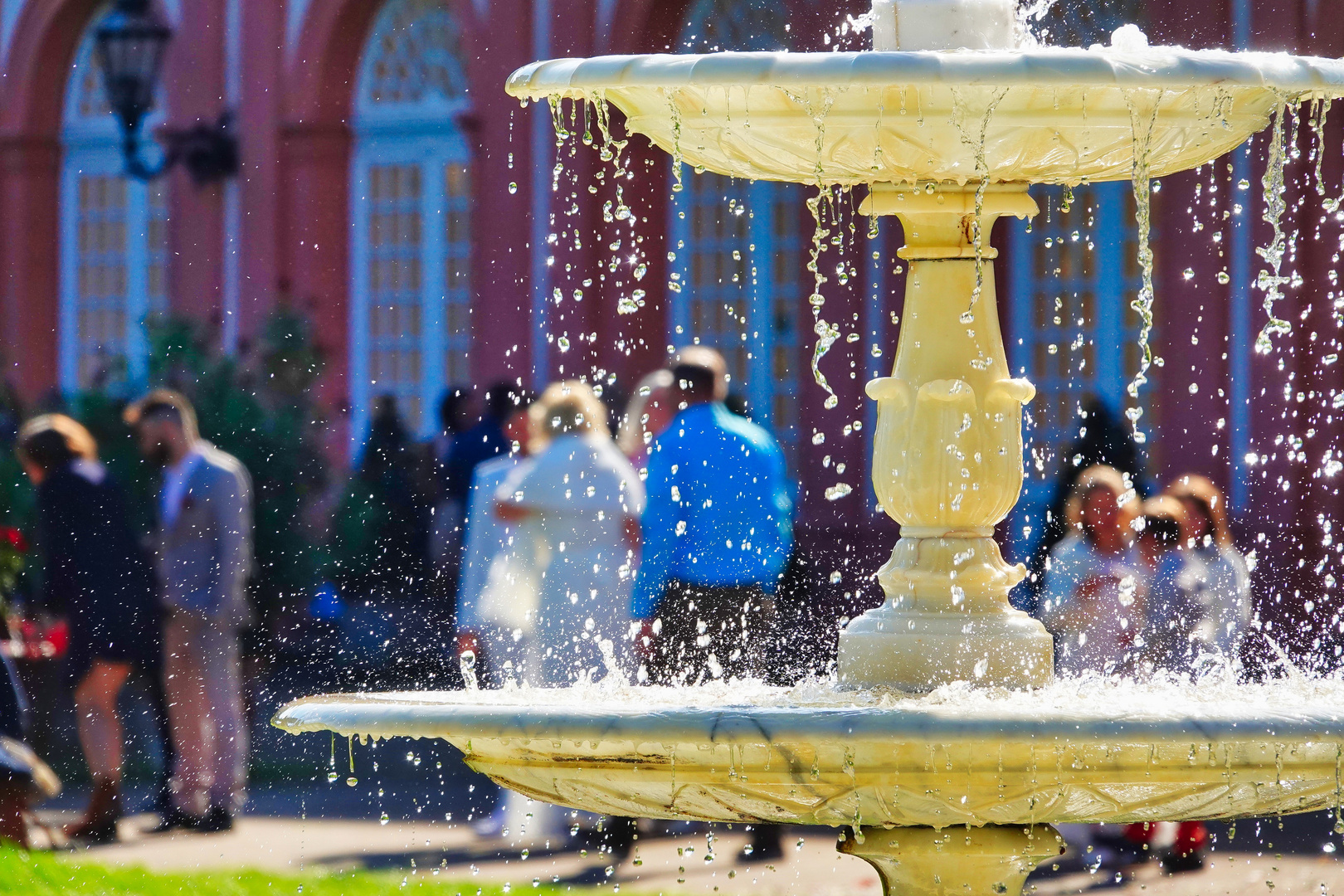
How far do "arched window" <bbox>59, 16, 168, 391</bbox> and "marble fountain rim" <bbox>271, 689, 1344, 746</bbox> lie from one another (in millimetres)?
13292

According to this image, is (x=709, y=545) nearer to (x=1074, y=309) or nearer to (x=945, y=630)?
(x=945, y=630)

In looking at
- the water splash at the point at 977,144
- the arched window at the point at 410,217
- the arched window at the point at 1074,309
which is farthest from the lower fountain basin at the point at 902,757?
the arched window at the point at 410,217

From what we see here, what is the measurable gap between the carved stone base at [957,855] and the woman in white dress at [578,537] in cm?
335

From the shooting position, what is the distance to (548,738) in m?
3.21

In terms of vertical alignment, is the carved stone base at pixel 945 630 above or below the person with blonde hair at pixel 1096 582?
above

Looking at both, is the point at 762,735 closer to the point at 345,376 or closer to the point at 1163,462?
the point at 1163,462

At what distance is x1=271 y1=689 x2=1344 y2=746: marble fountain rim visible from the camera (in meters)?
3.07

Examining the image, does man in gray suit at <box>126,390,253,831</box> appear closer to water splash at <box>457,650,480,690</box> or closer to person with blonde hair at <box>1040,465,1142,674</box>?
water splash at <box>457,650,480,690</box>

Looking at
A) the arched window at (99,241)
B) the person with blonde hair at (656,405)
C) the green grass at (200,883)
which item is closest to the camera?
the green grass at (200,883)

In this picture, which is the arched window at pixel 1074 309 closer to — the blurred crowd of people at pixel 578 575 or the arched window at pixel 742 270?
the arched window at pixel 742 270

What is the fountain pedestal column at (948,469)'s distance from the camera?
13.0 ft

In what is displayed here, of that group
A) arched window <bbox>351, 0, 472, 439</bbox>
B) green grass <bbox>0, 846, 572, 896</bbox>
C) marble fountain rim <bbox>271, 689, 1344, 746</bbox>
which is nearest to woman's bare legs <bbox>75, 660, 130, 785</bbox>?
green grass <bbox>0, 846, 572, 896</bbox>

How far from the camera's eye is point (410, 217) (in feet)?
50.1

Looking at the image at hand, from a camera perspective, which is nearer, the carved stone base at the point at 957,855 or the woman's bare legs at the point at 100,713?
the carved stone base at the point at 957,855
